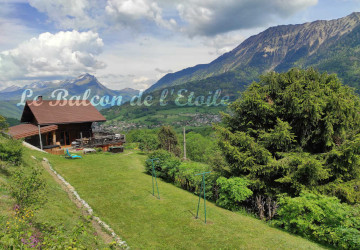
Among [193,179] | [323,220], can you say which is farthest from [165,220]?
[323,220]

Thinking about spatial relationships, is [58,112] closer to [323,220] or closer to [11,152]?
[11,152]

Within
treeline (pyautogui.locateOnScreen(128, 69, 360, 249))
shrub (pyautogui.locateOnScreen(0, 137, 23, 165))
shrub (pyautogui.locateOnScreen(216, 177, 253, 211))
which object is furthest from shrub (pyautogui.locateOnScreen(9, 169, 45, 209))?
treeline (pyautogui.locateOnScreen(128, 69, 360, 249))

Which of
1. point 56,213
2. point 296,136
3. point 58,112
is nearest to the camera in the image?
point 56,213

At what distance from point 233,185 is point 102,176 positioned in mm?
11618

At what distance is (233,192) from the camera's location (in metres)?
14.4

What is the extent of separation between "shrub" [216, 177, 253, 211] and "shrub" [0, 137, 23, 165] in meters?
14.1

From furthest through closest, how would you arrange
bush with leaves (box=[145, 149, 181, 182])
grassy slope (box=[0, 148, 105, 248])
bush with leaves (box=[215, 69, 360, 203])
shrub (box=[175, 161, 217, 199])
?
bush with leaves (box=[145, 149, 181, 182]) < shrub (box=[175, 161, 217, 199]) < bush with leaves (box=[215, 69, 360, 203]) < grassy slope (box=[0, 148, 105, 248])

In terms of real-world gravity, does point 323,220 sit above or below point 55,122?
below

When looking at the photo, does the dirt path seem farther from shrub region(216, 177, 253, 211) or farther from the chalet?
the chalet

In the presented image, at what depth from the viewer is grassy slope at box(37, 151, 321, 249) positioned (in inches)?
399

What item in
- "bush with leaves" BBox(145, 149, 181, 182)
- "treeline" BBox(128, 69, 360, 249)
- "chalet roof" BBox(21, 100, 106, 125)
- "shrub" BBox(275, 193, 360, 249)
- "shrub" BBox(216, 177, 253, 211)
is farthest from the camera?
"chalet roof" BBox(21, 100, 106, 125)

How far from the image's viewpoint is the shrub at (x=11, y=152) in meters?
14.4

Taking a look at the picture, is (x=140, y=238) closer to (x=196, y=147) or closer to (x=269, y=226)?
(x=269, y=226)

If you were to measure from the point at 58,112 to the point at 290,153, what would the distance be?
103 feet
